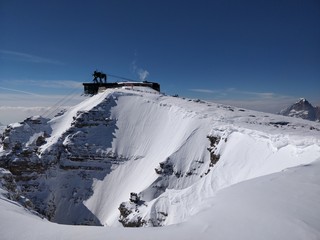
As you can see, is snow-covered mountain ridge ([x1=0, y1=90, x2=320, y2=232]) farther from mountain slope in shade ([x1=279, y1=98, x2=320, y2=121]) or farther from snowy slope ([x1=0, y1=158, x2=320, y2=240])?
mountain slope in shade ([x1=279, y1=98, x2=320, y2=121])

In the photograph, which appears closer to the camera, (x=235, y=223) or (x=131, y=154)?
(x=235, y=223)

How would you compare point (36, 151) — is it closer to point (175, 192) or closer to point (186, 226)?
point (175, 192)

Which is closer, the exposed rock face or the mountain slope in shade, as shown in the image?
the exposed rock face

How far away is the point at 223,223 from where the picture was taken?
552 centimetres

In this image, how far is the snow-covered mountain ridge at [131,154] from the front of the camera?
2194cm

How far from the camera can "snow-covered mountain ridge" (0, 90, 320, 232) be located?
864 inches

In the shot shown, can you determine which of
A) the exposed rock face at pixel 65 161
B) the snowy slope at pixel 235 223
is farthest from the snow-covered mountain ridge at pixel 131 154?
the snowy slope at pixel 235 223

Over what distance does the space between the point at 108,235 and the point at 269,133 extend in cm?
1848

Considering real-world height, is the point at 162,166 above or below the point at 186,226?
below

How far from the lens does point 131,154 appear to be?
44.4 metres

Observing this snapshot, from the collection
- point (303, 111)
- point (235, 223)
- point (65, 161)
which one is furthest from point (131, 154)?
point (303, 111)

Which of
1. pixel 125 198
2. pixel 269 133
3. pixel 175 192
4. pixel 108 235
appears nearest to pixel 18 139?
pixel 125 198

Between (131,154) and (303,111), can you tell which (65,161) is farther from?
(303,111)

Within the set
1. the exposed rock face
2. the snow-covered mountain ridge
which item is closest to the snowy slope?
the snow-covered mountain ridge
